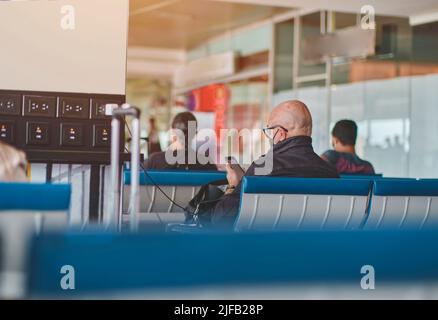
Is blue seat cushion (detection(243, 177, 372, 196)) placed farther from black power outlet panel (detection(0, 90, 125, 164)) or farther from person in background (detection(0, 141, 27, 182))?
black power outlet panel (detection(0, 90, 125, 164))

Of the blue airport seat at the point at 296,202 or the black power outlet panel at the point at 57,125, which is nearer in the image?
the blue airport seat at the point at 296,202

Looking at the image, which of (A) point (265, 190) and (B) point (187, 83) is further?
(B) point (187, 83)

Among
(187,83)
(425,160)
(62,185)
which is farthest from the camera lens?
(187,83)

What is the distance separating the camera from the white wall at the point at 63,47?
18.9ft

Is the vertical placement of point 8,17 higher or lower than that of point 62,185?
higher

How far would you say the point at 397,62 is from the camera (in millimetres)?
11836

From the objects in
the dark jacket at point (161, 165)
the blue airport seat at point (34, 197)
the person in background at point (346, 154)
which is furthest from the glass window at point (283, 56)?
the blue airport seat at point (34, 197)

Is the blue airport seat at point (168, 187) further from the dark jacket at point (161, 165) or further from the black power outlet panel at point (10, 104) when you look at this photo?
the black power outlet panel at point (10, 104)

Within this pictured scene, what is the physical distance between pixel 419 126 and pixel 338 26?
2.92m

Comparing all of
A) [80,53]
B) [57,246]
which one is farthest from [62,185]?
[80,53]

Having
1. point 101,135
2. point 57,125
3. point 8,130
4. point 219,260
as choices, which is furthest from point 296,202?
point 8,130

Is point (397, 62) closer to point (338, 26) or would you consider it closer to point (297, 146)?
point (338, 26)

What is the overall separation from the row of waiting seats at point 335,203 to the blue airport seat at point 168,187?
1759 mm

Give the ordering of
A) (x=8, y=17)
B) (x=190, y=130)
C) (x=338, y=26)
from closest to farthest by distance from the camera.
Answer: (x=8, y=17)
(x=190, y=130)
(x=338, y=26)
